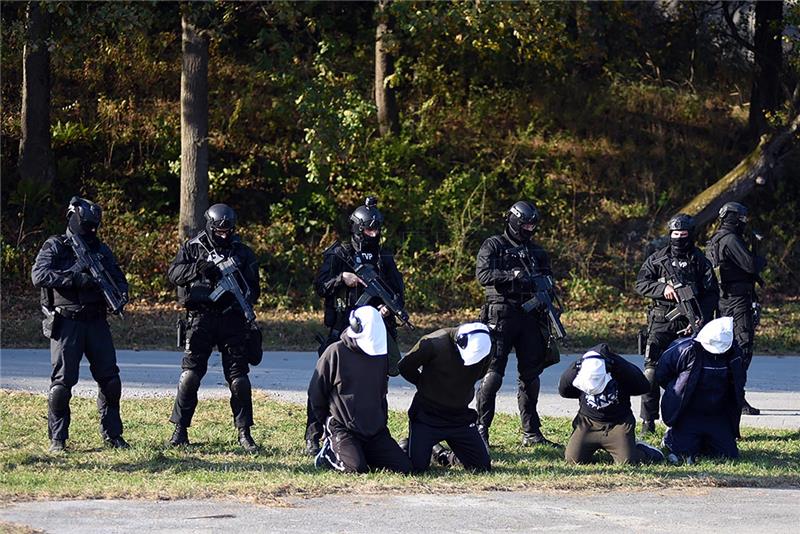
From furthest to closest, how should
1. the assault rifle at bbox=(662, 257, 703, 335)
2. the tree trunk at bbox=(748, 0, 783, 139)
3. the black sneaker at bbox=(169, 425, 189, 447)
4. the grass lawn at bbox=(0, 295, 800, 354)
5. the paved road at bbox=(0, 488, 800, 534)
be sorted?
the tree trunk at bbox=(748, 0, 783, 139), the grass lawn at bbox=(0, 295, 800, 354), the assault rifle at bbox=(662, 257, 703, 335), the black sneaker at bbox=(169, 425, 189, 447), the paved road at bbox=(0, 488, 800, 534)

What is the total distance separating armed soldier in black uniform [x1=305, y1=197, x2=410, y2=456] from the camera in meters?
10.5

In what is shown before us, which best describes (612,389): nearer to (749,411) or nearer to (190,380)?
(749,411)

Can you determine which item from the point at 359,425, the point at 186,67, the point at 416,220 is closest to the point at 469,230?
the point at 416,220

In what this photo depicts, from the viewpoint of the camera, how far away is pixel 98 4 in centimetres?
1819

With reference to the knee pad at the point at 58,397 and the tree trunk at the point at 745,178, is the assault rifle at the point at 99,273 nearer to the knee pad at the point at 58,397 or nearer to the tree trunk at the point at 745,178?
the knee pad at the point at 58,397

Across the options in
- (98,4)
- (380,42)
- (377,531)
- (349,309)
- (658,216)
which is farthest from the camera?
(658,216)

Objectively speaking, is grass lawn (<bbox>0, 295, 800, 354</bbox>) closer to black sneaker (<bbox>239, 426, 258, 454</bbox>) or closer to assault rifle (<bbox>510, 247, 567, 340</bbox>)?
assault rifle (<bbox>510, 247, 567, 340</bbox>)

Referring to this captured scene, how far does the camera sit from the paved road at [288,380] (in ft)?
41.8

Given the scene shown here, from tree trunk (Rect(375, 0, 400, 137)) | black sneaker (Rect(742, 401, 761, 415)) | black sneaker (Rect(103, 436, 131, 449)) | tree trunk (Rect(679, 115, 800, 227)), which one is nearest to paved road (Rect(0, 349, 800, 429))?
black sneaker (Rect(742, 401, 761, 415))

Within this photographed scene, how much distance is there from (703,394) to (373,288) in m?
2.94

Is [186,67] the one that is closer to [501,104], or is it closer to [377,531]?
[501,104]

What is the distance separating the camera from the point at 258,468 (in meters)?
9.45

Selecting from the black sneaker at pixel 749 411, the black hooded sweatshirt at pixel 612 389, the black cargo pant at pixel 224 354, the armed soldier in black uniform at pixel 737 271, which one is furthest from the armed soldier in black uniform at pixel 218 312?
the black sneaker at pixel 749 411

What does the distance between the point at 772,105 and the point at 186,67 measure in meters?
10.7
